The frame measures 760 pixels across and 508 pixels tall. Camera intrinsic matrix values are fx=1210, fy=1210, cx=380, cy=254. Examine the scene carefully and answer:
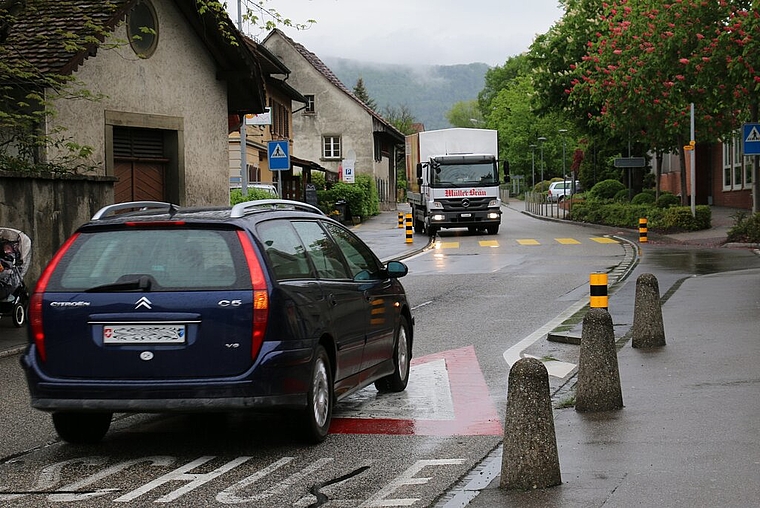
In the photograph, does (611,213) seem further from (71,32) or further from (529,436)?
(529,436)

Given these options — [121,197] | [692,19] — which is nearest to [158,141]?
[121,197]

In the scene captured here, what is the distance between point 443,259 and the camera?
30.4 metres

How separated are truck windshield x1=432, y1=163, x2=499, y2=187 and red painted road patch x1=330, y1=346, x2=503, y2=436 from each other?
101 ft

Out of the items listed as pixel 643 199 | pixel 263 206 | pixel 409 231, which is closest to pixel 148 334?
pixel 263 206

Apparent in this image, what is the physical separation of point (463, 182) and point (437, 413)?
108 feet

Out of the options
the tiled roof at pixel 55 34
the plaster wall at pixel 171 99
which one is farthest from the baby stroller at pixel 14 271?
the plaster wall at pixel 171 99

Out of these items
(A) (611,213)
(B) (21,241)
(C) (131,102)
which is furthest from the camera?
(A) (611,213)

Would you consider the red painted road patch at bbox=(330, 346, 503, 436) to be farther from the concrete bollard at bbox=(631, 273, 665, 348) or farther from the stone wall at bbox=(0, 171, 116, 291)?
the stone wall at bbox=(0, 171, 116, 291)

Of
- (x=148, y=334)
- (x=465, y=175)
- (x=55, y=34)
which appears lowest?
(x=148, y=334)

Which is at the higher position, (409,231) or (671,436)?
(409,231)

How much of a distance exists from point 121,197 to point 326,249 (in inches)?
576

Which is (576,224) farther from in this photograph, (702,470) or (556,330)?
(702,470)

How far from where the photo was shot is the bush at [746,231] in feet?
100

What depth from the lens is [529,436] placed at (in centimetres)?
657
